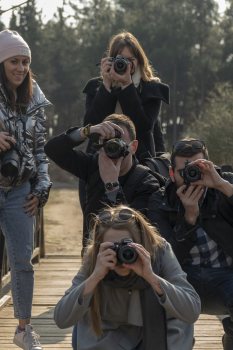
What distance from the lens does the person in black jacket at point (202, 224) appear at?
378 centimetres

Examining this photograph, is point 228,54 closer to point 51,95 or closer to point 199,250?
point 51,95

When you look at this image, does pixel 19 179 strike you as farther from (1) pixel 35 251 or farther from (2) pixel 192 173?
(1) pixel 35 251

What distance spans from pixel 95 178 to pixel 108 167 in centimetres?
25

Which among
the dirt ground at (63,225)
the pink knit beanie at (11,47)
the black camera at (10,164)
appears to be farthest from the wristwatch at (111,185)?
the dirt ground at (63,225)

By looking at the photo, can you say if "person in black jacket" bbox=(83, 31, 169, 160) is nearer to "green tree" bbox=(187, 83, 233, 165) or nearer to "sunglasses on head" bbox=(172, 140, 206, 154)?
"sunglasses on head" bbox=(172, 140, 206, 154)

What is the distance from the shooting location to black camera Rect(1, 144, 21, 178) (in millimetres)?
4281

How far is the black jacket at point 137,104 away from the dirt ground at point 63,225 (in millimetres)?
4257

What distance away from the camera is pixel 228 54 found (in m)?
48.9

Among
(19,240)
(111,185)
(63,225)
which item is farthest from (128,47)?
(63,225)

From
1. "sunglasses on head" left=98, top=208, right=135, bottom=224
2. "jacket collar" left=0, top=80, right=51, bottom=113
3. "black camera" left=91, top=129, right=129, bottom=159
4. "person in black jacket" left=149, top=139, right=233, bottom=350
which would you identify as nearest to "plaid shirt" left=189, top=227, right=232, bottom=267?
"person in black jacket" left=149, top=139, right=233, bottom=350

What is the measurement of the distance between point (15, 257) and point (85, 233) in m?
0.47

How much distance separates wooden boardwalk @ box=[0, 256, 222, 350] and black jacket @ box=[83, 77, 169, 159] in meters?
1.13

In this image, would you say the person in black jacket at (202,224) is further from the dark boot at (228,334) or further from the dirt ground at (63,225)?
the dirt ground at (63,225)

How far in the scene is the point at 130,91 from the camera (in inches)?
186
